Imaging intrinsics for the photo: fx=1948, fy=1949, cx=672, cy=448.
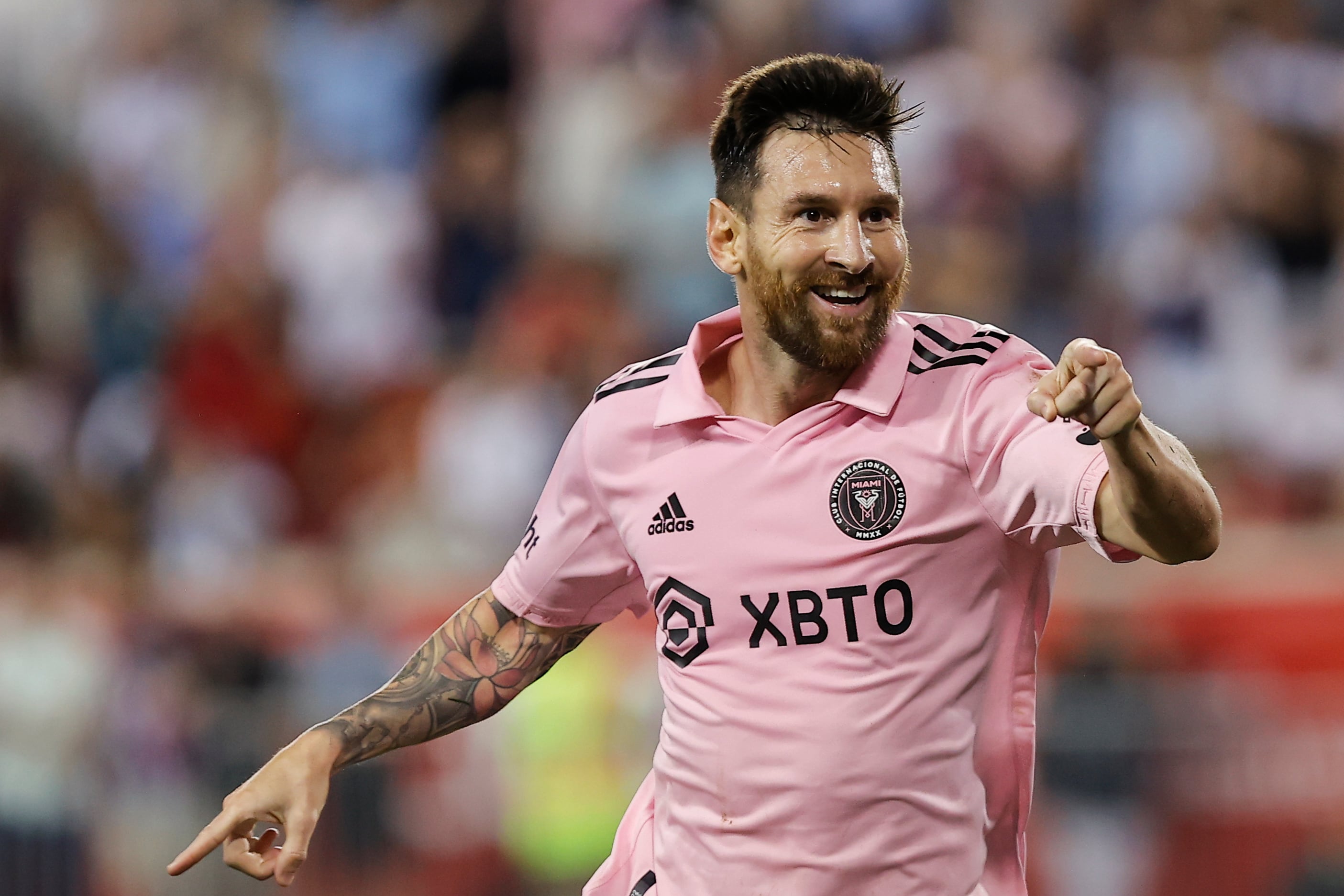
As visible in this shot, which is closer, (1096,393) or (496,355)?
(1096,393)

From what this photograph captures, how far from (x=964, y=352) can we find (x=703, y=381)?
23.9 inches

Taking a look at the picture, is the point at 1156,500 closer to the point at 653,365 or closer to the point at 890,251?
the point at 890,251

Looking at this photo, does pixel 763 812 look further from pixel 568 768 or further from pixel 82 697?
pixel 82 697

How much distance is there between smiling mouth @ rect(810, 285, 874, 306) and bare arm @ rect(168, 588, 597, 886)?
3.39 ft

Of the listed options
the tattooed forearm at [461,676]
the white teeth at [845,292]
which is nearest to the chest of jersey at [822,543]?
the white teeth at [845,292]

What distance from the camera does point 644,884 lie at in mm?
4066

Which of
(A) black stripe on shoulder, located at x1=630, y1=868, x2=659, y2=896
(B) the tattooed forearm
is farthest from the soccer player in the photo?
(B) the tattooed forearm

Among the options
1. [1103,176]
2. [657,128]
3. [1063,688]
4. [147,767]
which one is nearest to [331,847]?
[147,767]

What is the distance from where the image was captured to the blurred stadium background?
7.91 metres

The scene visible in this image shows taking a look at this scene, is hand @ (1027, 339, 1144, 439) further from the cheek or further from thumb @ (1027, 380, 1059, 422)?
the cheek

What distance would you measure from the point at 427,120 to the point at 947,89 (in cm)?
306

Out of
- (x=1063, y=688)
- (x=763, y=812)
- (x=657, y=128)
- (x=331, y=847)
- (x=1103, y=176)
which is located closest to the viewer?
(x=763, y=812)

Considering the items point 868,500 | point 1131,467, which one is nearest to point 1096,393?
point 1131,467

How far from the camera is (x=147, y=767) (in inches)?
333
